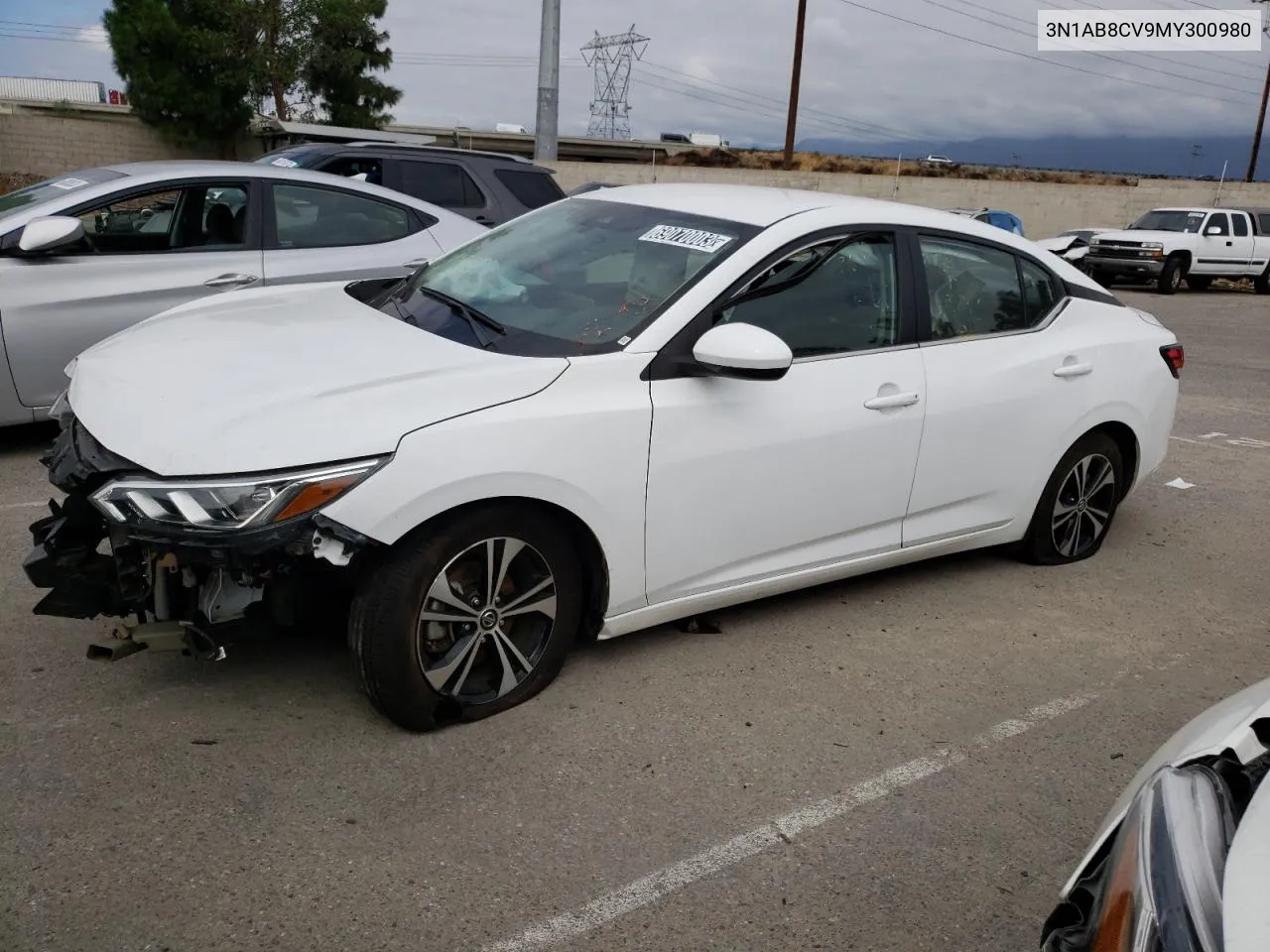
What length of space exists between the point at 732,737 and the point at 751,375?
1.17 m

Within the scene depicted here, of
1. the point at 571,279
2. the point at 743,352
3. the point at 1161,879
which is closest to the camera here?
the point at 1161,879

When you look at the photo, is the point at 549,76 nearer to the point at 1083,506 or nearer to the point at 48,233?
the point at 48,233

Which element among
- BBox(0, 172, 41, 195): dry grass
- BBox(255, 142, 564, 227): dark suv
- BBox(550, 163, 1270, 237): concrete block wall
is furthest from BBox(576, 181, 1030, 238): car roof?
BBox(550, 163, 1270, 237): concrete block wall

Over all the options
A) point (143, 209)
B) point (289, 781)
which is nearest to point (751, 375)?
point (289, 781)

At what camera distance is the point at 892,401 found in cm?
416

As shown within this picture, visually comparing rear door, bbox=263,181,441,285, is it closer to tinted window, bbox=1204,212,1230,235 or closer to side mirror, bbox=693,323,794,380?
side mirror, bbox=693,323,794,380

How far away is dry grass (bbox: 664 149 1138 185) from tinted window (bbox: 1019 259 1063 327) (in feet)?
124

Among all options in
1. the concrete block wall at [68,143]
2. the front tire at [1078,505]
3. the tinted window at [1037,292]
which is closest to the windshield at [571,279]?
the tinted window at [1037,292]

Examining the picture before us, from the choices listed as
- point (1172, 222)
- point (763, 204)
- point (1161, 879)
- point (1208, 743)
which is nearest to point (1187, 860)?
point (1161, 879)

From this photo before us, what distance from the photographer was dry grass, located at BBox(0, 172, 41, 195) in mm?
27547

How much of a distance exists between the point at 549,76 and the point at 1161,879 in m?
18.1

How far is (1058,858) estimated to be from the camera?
303 centimetres

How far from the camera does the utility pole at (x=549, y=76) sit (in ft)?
57.4

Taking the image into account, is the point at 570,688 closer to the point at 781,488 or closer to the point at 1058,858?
the point at 781,488
